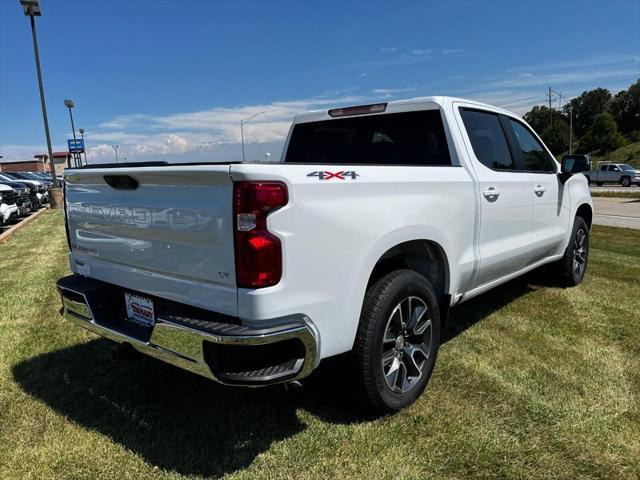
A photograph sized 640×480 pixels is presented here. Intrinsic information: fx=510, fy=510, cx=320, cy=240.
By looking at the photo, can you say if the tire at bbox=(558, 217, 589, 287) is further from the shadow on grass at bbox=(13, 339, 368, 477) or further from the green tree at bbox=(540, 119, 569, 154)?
the green tree at bbox=(540, 119, 569, 154)

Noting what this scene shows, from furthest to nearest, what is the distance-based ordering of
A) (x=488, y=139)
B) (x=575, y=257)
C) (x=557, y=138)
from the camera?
(x=557, y=138) < (x=575, y=257) < (x=488, y=139)

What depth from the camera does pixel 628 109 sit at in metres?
81.1

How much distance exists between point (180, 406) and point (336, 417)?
1022 mm

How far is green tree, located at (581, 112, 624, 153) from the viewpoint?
6631 centimetres

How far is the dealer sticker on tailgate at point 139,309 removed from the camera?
2926 mm

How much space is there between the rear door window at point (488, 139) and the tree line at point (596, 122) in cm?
7263

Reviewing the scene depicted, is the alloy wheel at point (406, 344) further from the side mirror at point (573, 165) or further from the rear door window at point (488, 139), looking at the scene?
the side mirror at point (573, 165)

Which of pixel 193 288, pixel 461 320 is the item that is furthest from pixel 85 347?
pixel 461 320

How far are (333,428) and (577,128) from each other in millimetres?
98381

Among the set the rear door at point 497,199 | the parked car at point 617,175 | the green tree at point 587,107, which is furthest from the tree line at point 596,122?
the rear door at point 497,199

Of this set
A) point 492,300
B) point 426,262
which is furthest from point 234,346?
point 492,300

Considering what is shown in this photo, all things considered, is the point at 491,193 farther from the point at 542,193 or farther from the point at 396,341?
the point at 396,341

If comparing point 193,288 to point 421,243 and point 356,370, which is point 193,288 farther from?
point 421,243

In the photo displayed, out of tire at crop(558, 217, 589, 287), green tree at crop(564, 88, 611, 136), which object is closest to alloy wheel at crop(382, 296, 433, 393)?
tire at crop(558, 217, 589, 287)
